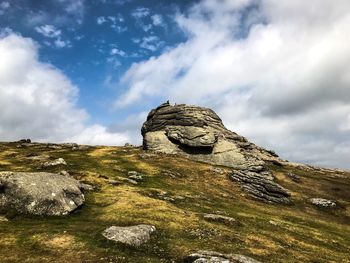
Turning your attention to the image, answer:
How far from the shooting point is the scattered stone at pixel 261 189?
86.8m

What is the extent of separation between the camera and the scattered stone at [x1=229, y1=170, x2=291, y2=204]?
285ft

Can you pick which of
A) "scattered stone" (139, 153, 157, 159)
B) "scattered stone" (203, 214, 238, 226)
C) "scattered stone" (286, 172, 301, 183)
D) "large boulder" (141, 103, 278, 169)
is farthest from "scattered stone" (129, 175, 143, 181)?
"scattered stone" (286, 172, 301, 183)

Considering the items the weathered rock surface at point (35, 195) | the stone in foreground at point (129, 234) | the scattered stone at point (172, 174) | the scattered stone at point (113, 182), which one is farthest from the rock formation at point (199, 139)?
the stone in foreground at point (129, 234)

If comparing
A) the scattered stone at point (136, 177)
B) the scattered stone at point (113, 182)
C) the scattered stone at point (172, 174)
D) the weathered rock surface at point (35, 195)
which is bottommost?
the weathered rock surface at point (35, 195)

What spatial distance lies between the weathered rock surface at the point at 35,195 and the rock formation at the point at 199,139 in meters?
52.9

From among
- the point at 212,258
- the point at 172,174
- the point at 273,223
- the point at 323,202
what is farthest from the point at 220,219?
the point at 323,202

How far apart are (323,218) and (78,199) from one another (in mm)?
A: 50957

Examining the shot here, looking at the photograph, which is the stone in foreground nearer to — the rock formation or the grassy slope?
the grassy slope

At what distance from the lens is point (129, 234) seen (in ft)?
134

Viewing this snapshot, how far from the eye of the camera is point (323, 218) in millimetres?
80250

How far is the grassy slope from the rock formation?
780 inches

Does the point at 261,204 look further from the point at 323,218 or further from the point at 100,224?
the point at 100,224

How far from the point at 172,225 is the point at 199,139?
75.4m

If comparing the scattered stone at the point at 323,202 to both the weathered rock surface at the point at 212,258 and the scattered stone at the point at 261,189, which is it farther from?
the weathered rock surface at the point at 212,258
